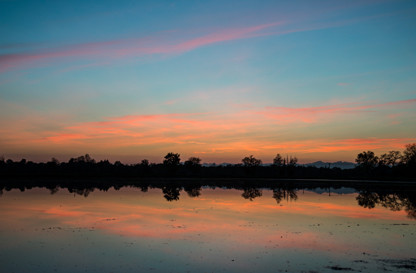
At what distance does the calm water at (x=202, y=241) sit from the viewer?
1547 centimetres

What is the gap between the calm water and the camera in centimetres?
1547

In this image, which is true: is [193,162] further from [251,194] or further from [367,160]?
[251,194]

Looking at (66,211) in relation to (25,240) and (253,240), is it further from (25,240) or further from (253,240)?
(253,240)

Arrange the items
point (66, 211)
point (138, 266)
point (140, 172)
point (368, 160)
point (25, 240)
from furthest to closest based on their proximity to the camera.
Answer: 1. point (368, 160)
2. point (140, 172)
3. point (66, 211)
4. point (25, 240)
5. point (138, 266)

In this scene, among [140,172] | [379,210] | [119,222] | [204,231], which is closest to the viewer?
[204,231]

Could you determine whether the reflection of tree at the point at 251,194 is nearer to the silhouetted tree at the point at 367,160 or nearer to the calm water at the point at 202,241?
the calm water at the point at 202,241

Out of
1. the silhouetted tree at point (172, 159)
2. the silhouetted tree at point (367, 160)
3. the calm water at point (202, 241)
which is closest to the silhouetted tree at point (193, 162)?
the silhouetted tree at point (172, 159)

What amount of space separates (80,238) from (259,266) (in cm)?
1138

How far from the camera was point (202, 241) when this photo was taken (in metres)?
20.0

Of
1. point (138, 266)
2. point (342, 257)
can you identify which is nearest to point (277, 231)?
point (342, 257)

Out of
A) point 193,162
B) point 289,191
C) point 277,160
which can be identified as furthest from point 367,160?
point 289,191

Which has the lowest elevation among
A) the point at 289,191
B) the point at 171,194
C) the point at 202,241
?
the point at 202,241

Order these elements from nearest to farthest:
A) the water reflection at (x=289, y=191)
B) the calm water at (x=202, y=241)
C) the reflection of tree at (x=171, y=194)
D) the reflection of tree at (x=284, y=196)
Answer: the calm water at (x=202, y=241) → the water reflection at (x=289, y=191) → the reflection of tree at (x=171, y=194) → the reflection of tree at (x=284, y=196)

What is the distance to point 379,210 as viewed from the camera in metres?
36.3
